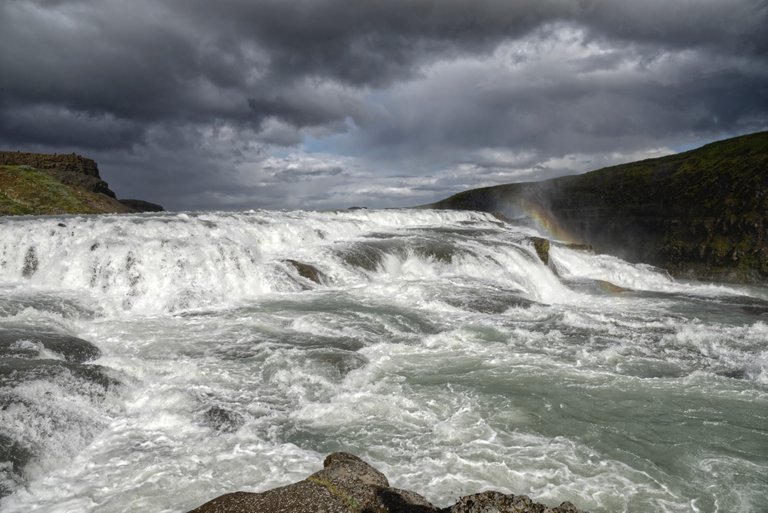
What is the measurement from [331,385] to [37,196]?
34509 millimetres

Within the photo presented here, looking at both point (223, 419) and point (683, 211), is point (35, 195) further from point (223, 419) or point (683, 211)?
point (683, 211)

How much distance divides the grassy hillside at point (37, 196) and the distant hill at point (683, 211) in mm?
43520

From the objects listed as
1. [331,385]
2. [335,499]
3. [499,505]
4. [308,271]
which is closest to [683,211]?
[308,271]

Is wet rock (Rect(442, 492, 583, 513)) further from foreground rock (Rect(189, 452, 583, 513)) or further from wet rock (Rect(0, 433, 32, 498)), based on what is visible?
wet rock (Rect(0, 433, 32, 498))

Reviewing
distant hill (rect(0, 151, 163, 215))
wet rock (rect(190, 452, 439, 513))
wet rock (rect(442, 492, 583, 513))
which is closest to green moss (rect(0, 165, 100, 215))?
distant hill (rect(0, 151, 163, 215))

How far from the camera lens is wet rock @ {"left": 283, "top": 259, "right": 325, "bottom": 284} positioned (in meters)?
17.9

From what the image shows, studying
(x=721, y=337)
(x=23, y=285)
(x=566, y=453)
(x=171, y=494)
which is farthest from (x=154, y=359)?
(x=721, y=337)

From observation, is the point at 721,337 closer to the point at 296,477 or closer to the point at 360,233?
the point at 296,477

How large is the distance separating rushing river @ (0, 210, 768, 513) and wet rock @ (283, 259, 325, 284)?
15 cm

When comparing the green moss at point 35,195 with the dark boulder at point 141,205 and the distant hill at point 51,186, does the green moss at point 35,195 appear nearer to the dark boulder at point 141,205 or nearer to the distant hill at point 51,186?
the distant hill at point 51,186

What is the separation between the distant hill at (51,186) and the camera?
3142cm

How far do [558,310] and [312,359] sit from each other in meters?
8.86

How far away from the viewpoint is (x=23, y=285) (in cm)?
1508

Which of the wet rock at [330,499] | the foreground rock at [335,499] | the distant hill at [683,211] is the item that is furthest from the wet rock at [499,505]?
the distant hill at [683,211]
